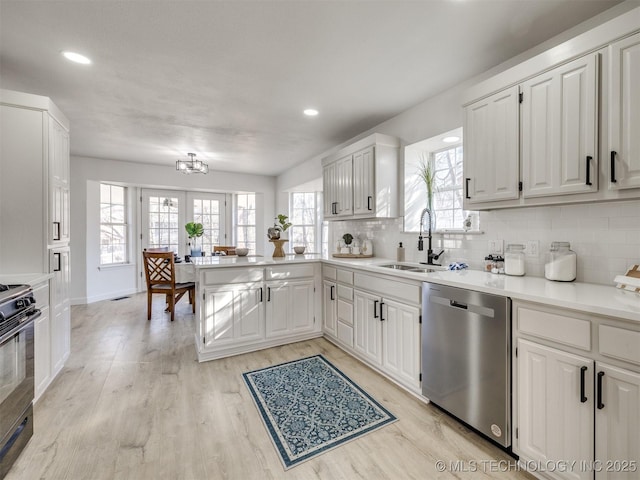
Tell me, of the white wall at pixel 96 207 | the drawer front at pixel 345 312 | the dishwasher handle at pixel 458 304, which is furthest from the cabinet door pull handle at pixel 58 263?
the dishwasher handle at pixel 458 304

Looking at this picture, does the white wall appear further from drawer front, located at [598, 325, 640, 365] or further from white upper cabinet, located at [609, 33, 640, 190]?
drawer front, located at [598, 325, 640, 365]

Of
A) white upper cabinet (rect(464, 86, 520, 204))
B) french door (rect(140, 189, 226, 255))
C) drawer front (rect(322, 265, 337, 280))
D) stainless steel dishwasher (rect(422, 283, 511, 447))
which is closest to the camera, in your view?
stainless steel dishwasher (rect(422, 283, 511, 447))

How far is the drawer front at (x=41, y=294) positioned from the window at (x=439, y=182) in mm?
3322

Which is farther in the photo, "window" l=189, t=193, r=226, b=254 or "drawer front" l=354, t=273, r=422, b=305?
"window" l=189, t=193, r=226, b=254

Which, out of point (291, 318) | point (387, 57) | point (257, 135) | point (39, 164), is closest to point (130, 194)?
point (257, 135)

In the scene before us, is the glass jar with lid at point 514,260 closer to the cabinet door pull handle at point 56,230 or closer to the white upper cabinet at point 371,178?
the white upper cabinet at point 371,178

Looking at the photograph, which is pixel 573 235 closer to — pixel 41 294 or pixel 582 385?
pixel 582 385

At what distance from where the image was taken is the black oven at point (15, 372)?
5.08 ft

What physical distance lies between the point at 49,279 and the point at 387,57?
325cm

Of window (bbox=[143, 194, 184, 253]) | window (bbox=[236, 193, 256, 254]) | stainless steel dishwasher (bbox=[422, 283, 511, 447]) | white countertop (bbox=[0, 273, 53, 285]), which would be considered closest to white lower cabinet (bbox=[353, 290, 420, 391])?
stainless steel dishwasher (bbox=[422, 283, 511, 447])

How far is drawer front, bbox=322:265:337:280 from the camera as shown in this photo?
332 centimetres

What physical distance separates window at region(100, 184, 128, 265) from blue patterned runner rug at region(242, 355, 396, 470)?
184 inches

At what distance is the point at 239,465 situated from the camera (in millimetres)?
1634

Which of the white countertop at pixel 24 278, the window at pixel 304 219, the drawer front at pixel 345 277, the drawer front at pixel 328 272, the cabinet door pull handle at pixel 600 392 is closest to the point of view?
the cabinet door pull handle at pixel 600 392
